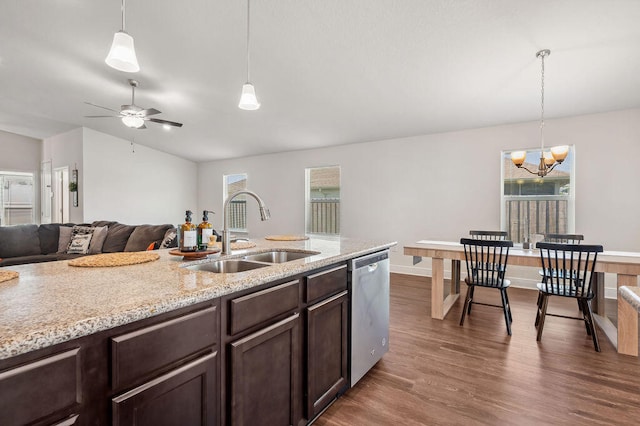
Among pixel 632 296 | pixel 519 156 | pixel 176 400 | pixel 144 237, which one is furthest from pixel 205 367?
pixel 144 237

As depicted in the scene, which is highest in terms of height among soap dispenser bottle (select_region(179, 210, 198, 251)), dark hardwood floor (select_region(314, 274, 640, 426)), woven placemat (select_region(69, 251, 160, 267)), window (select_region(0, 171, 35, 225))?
window (select_region(0, 171, 35, 225))

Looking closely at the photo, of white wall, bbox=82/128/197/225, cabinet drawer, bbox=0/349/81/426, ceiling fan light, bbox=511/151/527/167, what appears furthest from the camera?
white wall, bbox=82/128/197/225

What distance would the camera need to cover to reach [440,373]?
7.41ft

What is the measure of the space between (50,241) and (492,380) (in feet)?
19.9

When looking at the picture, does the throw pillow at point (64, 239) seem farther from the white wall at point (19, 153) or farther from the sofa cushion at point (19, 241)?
the white wall at point (19, 153)

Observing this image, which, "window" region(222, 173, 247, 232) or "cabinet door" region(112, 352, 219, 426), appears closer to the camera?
"cabinet door" region(112, 352, 219, 426)

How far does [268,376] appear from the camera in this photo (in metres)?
1.37

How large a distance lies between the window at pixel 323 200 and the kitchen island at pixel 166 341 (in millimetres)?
4537

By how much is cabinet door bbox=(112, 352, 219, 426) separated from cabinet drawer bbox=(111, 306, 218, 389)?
38mm

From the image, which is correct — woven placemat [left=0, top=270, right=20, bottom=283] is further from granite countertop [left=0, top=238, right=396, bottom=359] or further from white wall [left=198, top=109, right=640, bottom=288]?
white wall [left=198, top=109, right=640, bottom=288]

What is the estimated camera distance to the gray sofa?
428 centimetres

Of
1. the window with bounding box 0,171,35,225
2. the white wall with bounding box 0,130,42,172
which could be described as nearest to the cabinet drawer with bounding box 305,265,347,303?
the window with bounding box 0,171,35,225

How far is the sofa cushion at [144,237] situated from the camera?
168 inches

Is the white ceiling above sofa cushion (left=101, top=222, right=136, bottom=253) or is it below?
above
